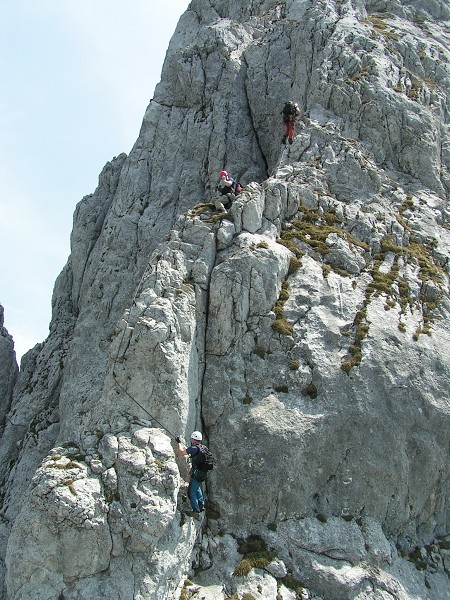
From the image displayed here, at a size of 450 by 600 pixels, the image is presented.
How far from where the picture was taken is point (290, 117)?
1447 inches

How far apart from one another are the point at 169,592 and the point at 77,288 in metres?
26.8

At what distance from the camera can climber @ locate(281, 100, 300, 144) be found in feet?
120

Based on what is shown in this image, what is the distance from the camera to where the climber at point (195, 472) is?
20.6 meters

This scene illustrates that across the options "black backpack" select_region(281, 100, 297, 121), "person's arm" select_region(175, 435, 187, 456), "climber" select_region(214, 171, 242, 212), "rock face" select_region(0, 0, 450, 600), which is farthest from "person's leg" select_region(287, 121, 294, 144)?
"person's arm" select_region(175, 435, 187, 456)

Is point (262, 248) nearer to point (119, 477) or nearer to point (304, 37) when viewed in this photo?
point (119, 477)

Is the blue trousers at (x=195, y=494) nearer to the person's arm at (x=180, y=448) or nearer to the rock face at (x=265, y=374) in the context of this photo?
the rock face at (x=265, y=374)

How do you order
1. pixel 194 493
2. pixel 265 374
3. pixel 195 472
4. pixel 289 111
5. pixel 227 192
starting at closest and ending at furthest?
pixel 195 472 < pixel 194 493 < pixel 265 374 < pixel 227 192 < pixel 289 111

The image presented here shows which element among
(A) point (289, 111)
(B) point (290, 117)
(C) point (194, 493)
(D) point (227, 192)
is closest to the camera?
(C) point (194, 493)

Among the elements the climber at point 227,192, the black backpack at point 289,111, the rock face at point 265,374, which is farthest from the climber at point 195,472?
the black backpack at point 289,111

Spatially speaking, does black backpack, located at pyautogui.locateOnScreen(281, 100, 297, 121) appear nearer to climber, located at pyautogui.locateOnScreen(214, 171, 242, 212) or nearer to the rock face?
the rock face

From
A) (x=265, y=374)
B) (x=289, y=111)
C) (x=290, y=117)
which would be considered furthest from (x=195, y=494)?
(x=289, y=111)

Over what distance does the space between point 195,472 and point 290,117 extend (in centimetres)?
2437

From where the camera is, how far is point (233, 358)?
989 inches

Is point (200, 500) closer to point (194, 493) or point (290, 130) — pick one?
point (194, 493)
